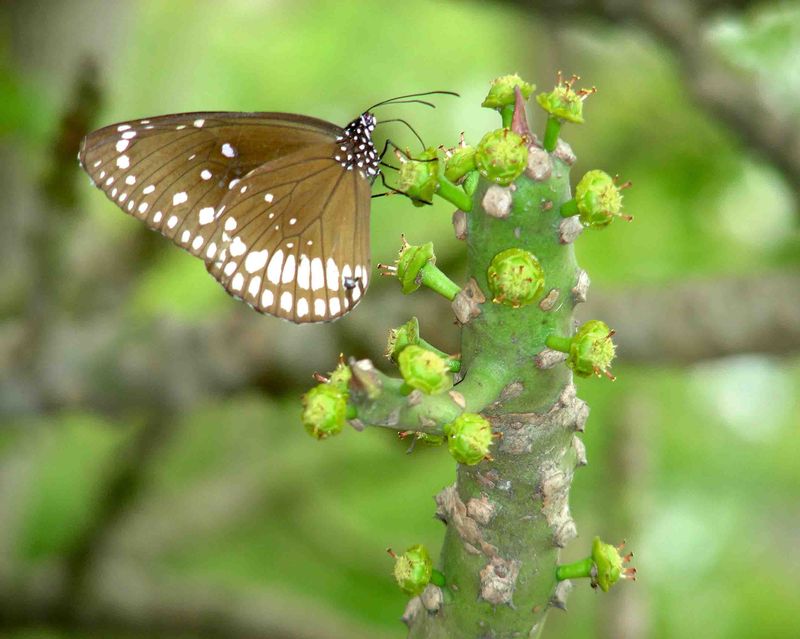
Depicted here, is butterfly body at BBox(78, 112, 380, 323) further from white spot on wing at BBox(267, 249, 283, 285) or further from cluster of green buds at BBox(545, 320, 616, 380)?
cluster of green buds at BBox(545, 320, 616, 380)

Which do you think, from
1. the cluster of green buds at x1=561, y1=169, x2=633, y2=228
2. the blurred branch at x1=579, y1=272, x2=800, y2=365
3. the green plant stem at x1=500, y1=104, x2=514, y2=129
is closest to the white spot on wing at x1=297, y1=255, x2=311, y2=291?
the green plant stem at x1=500, y1=104, x2=514, y2=129

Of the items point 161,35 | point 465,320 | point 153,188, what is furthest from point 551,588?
point 161,35

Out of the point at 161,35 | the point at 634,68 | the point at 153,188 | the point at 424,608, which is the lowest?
the point at 424,608

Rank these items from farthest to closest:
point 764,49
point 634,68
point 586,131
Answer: point 634,68 < point 586,131 < point 764,49

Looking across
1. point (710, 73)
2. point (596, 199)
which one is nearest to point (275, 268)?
point (596, 199)

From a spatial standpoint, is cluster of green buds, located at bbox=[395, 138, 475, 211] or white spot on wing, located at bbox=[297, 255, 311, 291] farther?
white spot on wing, located at bbox=[297, 255, 311, 291]

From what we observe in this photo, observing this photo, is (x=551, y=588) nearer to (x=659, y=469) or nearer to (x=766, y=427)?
(x=659, y=469)

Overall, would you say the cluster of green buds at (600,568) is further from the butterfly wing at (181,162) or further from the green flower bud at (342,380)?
the butterfly wing at (181,162)

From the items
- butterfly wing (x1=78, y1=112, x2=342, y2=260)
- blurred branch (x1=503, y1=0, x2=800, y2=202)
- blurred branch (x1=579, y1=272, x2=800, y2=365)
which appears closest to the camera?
butterfly wing (x1=78, y1=112, x2=342, y2=260)
